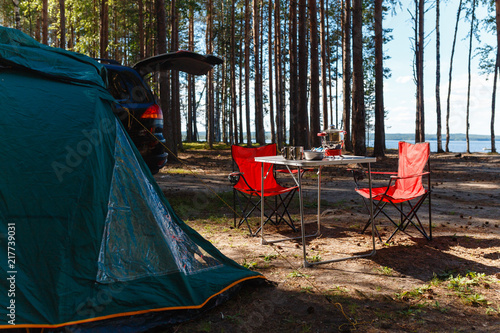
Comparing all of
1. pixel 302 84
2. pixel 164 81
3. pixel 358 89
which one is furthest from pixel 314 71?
pixel 164 81

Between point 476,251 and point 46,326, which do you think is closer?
point 46,326

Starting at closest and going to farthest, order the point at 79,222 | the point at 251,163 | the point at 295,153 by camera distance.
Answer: the point at 79,222 < the point at 295,153 < the point at 251,163

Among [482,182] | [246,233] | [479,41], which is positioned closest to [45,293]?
[246,233]

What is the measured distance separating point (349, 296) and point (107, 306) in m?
1.83

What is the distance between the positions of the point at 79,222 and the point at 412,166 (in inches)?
156

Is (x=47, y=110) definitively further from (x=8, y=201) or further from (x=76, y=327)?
(x=76, y=327)

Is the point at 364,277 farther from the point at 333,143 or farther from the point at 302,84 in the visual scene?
the point at 302,84

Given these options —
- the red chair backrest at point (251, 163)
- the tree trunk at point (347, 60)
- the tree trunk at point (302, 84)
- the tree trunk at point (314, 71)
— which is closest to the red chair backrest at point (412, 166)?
the red chair backrest at point (251, 163)

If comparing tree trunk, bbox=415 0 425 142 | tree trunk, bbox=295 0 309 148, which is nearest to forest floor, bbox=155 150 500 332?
tree trunk, bbox=295 0 309 148

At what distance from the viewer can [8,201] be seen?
242 centimetres

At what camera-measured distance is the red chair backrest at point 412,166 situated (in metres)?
4.47

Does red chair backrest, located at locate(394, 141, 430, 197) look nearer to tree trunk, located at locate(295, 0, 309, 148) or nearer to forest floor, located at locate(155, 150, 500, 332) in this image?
forest floor, located at locate(155, 150, 500, 332)

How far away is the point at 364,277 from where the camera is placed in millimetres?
3471

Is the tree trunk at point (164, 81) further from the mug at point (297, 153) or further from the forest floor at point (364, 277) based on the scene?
the mug at point (297, 153)
